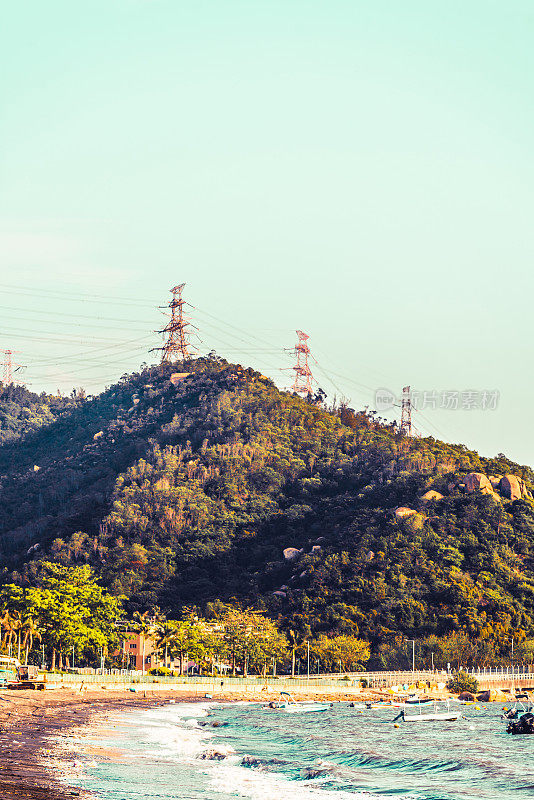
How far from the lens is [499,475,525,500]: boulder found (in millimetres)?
189750

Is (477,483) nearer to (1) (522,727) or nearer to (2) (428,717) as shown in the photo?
(2) (428,717)

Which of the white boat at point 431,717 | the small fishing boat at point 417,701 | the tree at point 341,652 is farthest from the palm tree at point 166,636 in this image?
the white boat at point 431,717

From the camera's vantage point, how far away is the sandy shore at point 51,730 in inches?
1423

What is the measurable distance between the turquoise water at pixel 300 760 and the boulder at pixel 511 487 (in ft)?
354

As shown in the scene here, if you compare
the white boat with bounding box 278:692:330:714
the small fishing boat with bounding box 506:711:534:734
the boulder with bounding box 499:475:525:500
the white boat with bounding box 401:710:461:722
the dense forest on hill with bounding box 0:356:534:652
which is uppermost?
the boulder with bounding box 499:475:525:500

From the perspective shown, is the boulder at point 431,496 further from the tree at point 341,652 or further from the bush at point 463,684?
the bush at point 463,684

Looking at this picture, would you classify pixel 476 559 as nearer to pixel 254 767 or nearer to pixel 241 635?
pixel 241 635

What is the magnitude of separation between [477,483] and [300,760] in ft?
448

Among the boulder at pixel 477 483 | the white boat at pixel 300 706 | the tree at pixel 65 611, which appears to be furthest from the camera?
the boulder at pixel 477 483

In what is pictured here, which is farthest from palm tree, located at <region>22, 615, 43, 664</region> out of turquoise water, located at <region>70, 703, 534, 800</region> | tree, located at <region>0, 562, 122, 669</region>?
turquoise water, located at <region>70, 703, 534, 800</region>

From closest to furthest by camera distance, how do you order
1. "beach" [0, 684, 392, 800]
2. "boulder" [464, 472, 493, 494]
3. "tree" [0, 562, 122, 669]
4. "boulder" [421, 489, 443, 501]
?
1. "beach" [0, 684, 392, 800]
2. "tree" [0, 562, 122, 669]
3. "boulder" [464, 472, 493, 494]
4. "boulder" [421, 489, 443, 501]

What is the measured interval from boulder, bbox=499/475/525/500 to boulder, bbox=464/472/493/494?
406 centimetres

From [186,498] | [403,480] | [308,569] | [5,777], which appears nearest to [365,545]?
[308,569]

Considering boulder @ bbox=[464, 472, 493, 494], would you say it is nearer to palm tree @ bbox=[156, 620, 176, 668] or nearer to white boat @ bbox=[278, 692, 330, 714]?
palm tree @ bbox=[156, 620, 176, 668]
